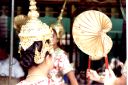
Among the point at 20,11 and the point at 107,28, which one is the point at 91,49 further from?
the point at 20,11

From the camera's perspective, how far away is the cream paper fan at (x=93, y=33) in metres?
3.56

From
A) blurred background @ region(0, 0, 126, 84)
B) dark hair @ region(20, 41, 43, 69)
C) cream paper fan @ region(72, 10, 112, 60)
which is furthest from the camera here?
blurred background @ region(0, 0, 126, 84)

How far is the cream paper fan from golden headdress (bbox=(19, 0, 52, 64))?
18.9 inches

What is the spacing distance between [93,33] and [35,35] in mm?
644

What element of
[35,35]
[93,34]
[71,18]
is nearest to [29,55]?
[35,35]

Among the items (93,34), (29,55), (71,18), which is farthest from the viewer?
(71,18)

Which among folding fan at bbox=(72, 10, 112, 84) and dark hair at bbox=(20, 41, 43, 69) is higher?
folding fan at bbox=(72, 10, 112, 84)

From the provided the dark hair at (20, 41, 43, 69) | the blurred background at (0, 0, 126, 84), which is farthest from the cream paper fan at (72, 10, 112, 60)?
the blurred background at (0, 0, 126, 84)

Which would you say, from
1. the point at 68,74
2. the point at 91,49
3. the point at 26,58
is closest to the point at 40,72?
the point at 26,58

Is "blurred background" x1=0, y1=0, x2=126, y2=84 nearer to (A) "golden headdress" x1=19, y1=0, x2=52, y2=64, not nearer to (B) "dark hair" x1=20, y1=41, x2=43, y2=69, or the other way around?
(A) "golden headdress" x1=19, y1=0, x2=52, y2=64

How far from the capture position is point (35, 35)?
3.14 metres

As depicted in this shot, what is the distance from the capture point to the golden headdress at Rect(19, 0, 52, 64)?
3059 mm

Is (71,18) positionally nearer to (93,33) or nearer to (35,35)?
(93,33)

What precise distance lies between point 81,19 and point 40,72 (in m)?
0.81
